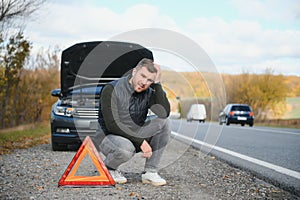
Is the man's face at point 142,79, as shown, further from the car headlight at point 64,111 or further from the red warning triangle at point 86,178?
the car headlight at point 64,111

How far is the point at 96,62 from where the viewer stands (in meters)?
8.79

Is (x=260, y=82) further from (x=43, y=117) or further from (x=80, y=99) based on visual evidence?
(x=80, y=99)

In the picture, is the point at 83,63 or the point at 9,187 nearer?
the point at 9,187

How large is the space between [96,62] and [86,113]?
1565 mm

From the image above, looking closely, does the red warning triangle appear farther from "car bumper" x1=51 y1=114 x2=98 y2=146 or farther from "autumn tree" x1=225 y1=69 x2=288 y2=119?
"autumn tree" x1=225 y1=69 x2=288 y2=119

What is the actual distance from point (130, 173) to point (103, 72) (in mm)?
3868

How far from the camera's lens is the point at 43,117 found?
72.3ft

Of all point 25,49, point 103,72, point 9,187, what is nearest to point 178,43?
point 9,187

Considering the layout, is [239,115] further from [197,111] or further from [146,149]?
[146,149]

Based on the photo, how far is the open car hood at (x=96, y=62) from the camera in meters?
8.41

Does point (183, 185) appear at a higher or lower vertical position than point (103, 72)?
lower

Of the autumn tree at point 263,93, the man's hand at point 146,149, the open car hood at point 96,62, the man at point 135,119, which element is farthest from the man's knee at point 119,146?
the autumn tree at point 263,93

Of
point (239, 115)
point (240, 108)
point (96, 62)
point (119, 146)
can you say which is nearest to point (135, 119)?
point (119, 146)

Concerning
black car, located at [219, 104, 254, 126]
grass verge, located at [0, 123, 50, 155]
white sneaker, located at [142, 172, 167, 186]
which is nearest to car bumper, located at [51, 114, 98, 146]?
grass verge, located at [0, 123, 50, 155]
